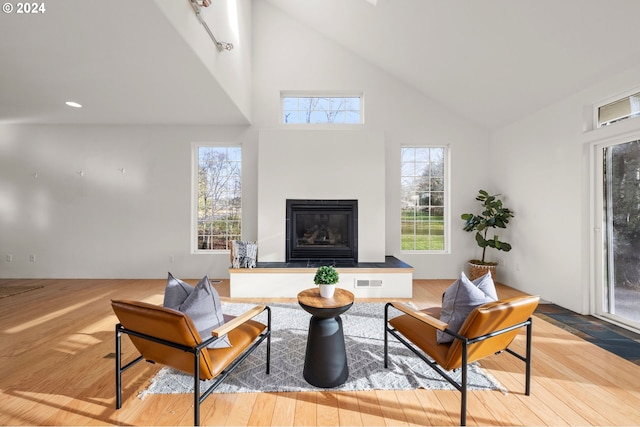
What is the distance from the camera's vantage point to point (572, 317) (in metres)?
2.97

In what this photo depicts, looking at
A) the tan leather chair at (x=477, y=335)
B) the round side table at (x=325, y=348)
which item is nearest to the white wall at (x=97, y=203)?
the round side table at (x=325, y=348)

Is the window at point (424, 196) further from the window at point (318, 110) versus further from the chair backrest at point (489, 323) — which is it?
the chair backrest at point (489, 323)

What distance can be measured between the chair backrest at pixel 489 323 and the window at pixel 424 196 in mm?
3176

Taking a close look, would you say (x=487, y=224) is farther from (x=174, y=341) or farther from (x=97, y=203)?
(x=97, y=203)

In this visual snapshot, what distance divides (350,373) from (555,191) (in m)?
3.59

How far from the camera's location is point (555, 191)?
341 cm

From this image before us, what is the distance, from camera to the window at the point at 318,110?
15.3 feet

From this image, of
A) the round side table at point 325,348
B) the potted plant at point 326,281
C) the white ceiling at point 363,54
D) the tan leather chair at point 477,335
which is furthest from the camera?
the white ceiling at point 363,54

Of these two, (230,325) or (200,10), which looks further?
(200,10)

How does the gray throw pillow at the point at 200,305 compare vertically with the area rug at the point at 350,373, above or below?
above

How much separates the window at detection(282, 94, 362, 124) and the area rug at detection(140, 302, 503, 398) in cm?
358

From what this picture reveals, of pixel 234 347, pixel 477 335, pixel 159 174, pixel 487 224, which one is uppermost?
pixel 159 174

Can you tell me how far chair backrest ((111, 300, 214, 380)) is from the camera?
1.30 meters

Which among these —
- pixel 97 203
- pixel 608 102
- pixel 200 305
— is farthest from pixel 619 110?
pixel 97 203
